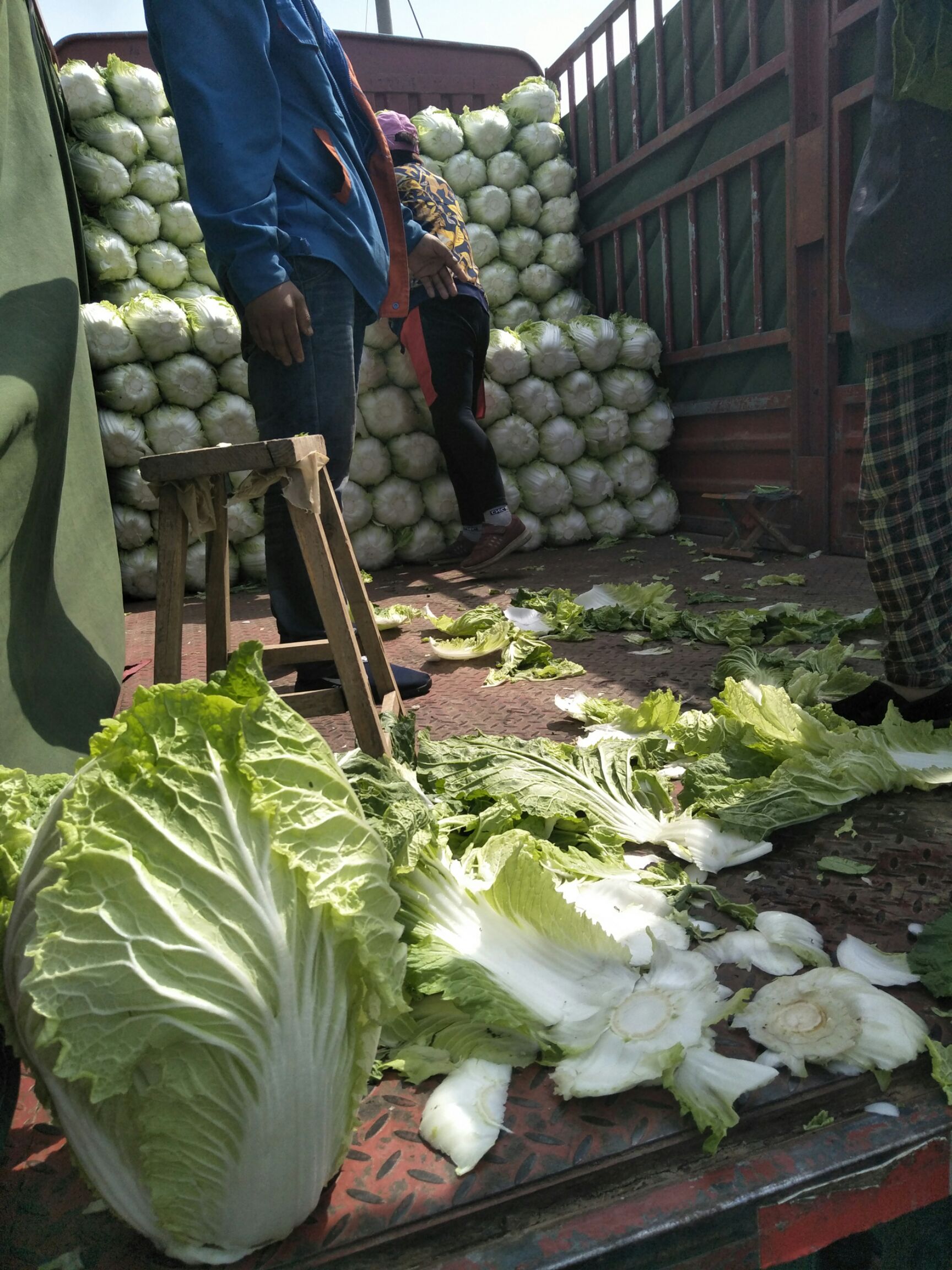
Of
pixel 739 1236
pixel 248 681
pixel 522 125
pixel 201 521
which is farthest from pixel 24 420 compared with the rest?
pixel 522 125

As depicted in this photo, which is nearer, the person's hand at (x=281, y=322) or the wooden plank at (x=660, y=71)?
the person's hand at (x=281, y=322)

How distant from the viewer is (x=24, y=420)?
2525mm

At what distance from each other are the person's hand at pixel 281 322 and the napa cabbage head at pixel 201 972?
1848mm

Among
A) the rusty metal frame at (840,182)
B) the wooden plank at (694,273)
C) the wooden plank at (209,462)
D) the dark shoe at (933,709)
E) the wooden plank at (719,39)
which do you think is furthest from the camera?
the wooden plank at (694,273)

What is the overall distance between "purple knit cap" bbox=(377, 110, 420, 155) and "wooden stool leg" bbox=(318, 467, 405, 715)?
352 centimetres

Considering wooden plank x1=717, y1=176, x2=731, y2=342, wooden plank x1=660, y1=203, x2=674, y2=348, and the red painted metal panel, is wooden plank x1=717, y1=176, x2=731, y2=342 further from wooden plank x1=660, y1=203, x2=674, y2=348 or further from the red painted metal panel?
the red painted metal panel

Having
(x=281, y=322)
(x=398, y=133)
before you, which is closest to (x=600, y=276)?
(x=398, y=133)

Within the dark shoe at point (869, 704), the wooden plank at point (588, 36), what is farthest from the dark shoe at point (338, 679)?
the wooden plank at point (588, 36)

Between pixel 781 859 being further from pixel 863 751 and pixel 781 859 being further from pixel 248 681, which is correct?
pixel 248 681

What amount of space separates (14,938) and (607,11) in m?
7.88

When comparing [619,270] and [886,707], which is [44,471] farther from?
[619,270]

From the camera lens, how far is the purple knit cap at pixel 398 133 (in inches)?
207

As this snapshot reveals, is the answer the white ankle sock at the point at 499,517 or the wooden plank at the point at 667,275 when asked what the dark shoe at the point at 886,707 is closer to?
the white ankle sock at the point at 499,517

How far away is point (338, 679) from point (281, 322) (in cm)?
117
